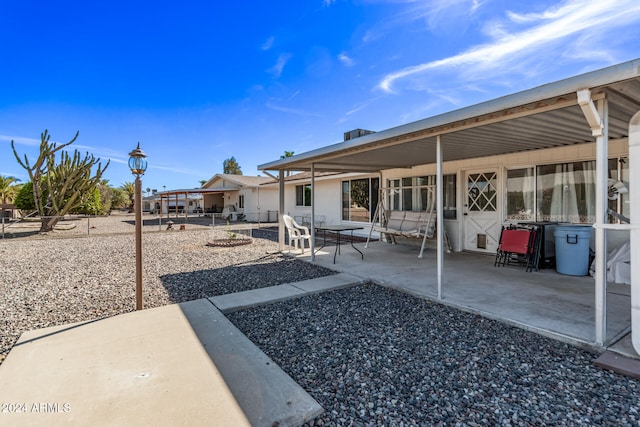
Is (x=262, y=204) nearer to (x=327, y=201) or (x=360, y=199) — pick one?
(x=327, y=201)

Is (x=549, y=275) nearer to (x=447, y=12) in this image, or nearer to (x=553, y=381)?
(x=553, y=381)

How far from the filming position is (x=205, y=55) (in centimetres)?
1177

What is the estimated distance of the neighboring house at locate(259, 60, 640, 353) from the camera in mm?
2699

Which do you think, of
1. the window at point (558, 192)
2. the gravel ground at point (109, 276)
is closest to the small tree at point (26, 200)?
the gravel ground at point (109, 276)

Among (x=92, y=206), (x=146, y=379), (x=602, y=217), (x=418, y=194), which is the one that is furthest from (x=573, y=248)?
(x=92, y=206)

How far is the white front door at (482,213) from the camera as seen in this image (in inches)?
278

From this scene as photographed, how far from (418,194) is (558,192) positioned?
128 inches

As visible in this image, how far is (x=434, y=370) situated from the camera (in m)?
2.52

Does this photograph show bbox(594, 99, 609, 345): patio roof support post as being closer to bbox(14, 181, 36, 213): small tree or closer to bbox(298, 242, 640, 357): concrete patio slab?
bbox(298, 242, 640, 357): concrete patio slab

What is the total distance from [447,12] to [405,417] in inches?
324

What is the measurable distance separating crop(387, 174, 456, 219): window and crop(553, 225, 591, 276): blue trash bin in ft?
8.88

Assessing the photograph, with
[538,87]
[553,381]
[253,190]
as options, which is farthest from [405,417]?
[253,190]

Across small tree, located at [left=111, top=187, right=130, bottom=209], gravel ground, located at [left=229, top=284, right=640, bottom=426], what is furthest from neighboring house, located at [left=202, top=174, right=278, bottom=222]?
small tree, located at [left=111, top=187, right=130, bottom=209]

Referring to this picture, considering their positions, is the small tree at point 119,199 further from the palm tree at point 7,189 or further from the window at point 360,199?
the window at point 360,199
